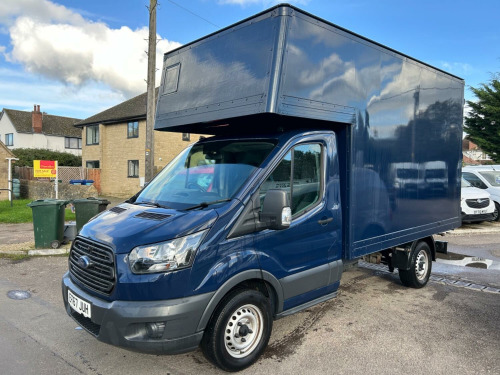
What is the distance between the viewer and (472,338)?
413 cm

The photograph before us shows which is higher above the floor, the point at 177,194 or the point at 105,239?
the point at 177,194

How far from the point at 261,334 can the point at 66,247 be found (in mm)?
6185

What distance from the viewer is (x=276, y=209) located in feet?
10.4

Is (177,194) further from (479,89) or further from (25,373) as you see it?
(479,89)

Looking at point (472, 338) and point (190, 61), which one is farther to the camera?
point (190, 61)

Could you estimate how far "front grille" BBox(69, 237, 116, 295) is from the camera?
119 inches

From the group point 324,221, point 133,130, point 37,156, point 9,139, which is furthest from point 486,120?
point 9,139

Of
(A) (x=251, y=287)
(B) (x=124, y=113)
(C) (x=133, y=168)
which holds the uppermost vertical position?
(B) (x=124, y=113)

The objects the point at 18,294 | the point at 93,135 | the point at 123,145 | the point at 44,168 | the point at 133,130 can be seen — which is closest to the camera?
the point at 18,294

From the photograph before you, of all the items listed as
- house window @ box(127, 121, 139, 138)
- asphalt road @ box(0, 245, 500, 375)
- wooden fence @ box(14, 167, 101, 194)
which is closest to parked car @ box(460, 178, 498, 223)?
asphalt road @ box(0, 245, 500, 375)

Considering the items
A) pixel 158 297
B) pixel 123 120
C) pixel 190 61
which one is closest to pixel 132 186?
pixel 123 120

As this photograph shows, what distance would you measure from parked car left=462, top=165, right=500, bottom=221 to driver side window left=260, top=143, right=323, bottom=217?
12295 mm

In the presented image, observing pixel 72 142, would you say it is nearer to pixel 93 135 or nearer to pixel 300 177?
pixel 93 135

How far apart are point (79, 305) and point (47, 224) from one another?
5.46 meters
